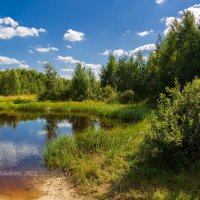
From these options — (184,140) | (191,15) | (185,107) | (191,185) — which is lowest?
(191,185)

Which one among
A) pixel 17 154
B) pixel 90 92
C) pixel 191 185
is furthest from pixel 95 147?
pixel 90 92

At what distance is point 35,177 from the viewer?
9500 mm

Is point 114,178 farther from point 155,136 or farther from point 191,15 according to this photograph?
point 191,15

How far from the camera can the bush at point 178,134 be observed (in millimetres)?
7680

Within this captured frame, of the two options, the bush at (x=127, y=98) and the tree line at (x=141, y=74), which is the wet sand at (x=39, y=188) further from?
the bush at (x=127, y=98)

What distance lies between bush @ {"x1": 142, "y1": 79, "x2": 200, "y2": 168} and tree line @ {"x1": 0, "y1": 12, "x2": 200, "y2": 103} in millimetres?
17118

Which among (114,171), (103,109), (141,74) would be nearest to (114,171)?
(114,171)

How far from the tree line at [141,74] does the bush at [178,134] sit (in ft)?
56.2

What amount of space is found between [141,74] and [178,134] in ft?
114

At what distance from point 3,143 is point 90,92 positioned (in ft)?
87.9

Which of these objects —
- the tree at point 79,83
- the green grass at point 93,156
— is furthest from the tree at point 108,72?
the green grass at point 93,156

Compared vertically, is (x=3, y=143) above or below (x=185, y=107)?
below

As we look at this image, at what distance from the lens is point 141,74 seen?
41875mm

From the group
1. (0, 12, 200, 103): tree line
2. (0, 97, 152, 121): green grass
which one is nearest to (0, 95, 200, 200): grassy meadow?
(0, 97, 152, 121): green grass
